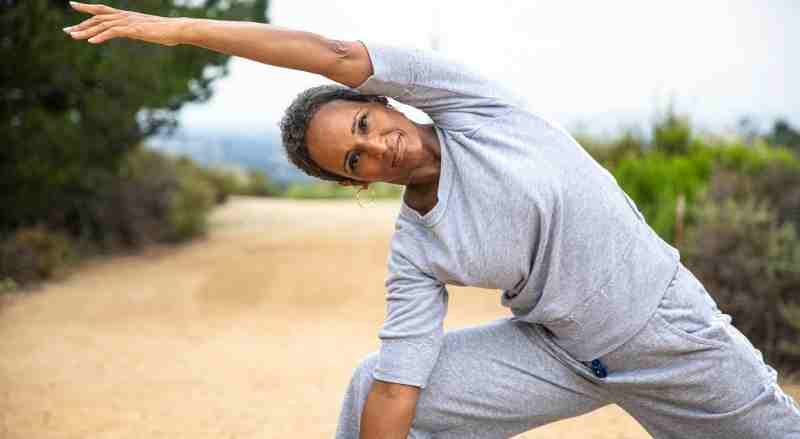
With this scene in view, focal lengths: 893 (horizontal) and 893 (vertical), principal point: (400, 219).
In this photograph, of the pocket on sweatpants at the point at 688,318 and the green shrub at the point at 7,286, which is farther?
the green shrub at the point at 7,286

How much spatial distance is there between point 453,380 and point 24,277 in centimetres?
619

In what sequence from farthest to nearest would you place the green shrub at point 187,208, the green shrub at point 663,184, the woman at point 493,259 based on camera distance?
the green shrub at point 187,208
the green shrub at point 663,184
the woman at point 493,259

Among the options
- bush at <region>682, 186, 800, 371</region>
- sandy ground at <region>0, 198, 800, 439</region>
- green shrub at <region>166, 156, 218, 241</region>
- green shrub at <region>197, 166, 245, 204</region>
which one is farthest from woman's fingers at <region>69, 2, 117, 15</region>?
green shrub at <region>197, 166, 245, 204</region>

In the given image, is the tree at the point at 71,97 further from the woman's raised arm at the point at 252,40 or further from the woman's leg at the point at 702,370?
the woman's leg at the point at 702,370

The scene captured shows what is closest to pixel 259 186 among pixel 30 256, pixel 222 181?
pixel 222 181

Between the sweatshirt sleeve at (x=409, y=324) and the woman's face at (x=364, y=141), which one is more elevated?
the woman's face at (x=364, y=141)

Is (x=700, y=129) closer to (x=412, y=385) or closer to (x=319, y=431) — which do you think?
(x=319, y=431)

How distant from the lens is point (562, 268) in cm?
229

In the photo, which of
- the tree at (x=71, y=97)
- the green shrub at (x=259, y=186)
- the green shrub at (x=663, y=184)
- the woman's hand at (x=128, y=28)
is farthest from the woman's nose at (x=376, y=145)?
the green shrub at (x=259, y=186)

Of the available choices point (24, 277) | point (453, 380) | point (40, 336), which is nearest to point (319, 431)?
point (453, 380)

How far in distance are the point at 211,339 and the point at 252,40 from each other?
4.27m

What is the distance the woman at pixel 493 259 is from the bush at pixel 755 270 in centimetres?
281

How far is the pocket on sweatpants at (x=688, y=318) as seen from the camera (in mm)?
2352

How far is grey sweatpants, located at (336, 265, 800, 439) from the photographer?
7.79 feet
